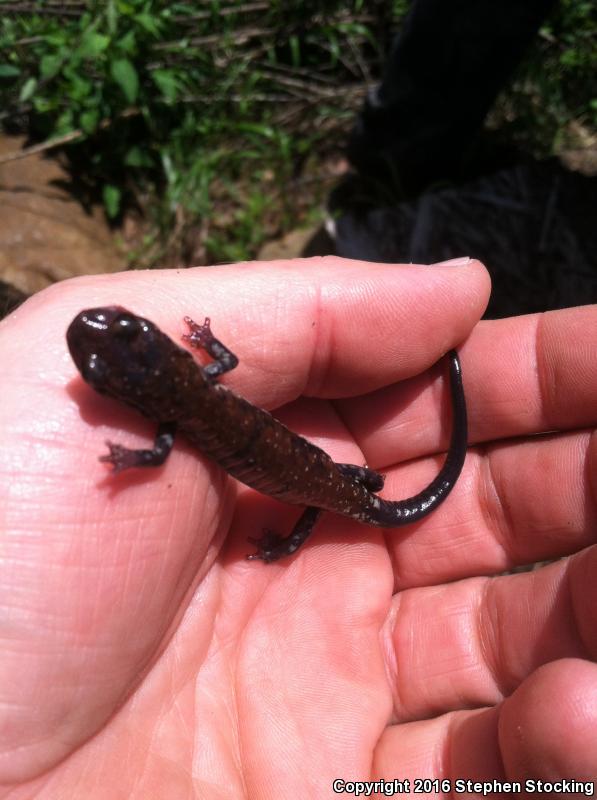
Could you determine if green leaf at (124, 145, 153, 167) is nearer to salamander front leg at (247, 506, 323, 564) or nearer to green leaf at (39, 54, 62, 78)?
green leaf at (39, 54, 62, 78)

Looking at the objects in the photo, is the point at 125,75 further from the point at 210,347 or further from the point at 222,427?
the point at 222,427

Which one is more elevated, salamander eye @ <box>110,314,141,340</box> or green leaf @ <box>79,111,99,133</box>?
salamander eye @ <box>110,314,141,340</box>

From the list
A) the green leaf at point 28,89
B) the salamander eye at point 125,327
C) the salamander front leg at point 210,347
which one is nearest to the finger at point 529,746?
the salamander front leg at point 210,347

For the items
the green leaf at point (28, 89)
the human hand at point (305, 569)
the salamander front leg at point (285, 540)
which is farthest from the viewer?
the green leaf at point (28, 89)

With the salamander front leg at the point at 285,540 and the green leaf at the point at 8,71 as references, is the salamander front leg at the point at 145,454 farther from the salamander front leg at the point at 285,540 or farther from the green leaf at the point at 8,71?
the green leaf at the point at 8,71

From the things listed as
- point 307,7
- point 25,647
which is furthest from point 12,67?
point 25,647

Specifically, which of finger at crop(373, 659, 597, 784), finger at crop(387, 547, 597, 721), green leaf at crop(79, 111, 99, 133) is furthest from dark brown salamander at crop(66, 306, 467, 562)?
green leaf at crop(79, 111, 99, 133)
